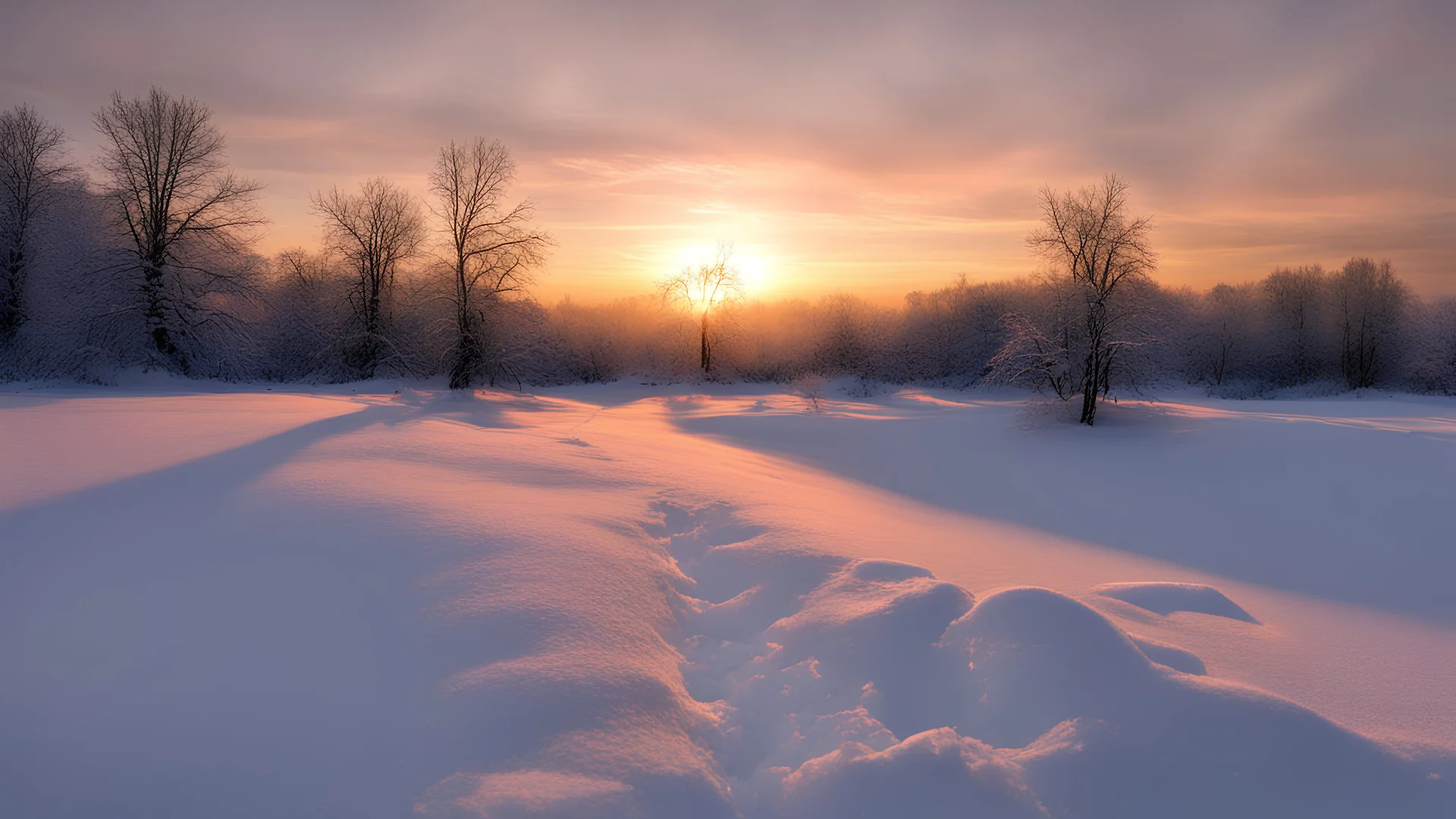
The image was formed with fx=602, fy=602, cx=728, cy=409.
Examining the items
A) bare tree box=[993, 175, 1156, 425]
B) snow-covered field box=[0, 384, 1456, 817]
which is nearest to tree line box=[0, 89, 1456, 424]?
bare tree box=[993, 175, 1156, 425]

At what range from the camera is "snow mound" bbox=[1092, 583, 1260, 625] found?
4316 mm

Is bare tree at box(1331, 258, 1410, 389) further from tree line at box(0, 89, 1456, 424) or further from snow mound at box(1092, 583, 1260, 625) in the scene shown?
snow mound at box(1092, 583, 1260, 625)

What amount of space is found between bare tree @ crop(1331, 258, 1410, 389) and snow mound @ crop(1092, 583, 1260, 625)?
145 feet

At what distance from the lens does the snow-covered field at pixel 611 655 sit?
7.25ft

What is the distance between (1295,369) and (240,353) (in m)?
56.4

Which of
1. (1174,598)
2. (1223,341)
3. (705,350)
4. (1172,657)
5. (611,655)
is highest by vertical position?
(1223,341)

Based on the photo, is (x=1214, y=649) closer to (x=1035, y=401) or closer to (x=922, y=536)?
(x=922, y=536)

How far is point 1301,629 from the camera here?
4.41m

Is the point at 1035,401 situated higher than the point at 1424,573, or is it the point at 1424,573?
the point at 1035,401

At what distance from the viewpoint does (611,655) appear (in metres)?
2.95

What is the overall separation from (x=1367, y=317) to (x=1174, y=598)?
47.6 m

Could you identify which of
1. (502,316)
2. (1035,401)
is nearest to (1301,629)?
(1035,401)

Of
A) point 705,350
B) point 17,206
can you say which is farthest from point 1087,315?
point 17,206

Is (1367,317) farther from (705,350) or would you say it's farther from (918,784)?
(918,784)
